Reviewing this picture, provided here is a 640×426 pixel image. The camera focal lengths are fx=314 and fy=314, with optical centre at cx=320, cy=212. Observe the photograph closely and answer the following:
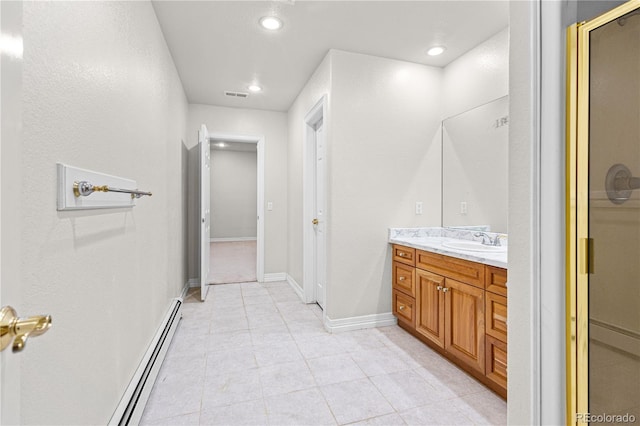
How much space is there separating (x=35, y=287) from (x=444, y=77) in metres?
3.28

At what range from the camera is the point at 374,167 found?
2.81 meters

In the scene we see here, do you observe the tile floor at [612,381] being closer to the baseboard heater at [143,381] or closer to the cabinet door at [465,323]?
the cabinet door at [465,323]

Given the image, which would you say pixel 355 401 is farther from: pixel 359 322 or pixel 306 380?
pixel 359 322

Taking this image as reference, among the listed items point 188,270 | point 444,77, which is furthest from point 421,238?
point 188,270

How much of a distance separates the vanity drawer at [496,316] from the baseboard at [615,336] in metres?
0.94

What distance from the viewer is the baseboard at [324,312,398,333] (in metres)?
2.71

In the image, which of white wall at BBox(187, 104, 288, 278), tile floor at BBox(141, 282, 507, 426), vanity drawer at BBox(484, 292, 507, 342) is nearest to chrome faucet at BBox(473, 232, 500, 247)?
vanity drawer at BBox(484, 292, 507, 342)

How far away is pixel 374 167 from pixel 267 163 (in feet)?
6.80

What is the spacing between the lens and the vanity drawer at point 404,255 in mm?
2549

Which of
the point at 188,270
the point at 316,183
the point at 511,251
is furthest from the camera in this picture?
the point at 188,270

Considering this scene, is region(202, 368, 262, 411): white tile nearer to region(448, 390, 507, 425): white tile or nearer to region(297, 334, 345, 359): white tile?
region(297, 334, 345, 359): white tile

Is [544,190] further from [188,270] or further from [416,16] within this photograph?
[188,270]

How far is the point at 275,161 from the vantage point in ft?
14.7

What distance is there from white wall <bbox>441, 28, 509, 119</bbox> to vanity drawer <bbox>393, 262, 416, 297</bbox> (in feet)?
4.82
